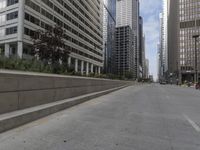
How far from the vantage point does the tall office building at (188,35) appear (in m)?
142

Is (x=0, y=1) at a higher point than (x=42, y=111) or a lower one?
higher

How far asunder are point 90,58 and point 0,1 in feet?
171

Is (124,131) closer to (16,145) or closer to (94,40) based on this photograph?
(16,145)

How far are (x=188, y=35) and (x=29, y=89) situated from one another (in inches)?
5687

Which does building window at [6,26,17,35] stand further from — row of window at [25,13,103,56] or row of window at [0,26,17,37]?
row of window at [25,13,103,56]

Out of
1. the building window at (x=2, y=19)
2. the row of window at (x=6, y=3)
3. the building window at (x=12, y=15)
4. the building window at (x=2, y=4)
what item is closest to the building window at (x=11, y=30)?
the building window at (x=12, y=15)

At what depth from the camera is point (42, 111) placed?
29.8ft

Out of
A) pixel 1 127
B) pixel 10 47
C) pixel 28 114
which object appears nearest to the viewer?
pixel 1 127

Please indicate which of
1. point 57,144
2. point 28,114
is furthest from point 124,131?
point 28,114

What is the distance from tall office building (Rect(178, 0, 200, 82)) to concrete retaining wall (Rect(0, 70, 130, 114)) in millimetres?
136539

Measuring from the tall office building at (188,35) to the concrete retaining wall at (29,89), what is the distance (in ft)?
448

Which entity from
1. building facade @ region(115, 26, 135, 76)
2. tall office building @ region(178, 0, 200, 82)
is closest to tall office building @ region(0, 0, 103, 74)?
building facade @ region(115, 26, 135, 76)

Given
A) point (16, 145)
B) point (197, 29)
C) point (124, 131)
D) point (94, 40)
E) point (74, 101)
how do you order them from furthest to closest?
point (197, 29), point (94, 40), point (74, 101), point (124, 131), point (16, 145)

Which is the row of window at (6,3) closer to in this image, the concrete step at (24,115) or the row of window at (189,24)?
the concrete step at (24,115)
